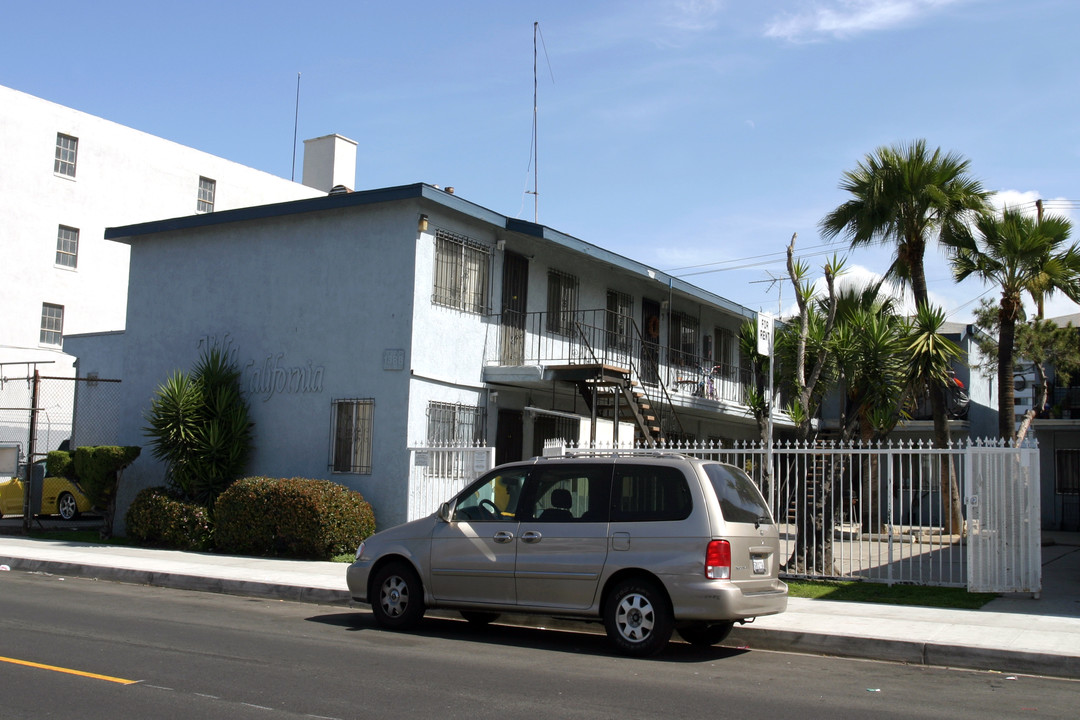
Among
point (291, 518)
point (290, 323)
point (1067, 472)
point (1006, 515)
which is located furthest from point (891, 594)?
point (1067, 472)

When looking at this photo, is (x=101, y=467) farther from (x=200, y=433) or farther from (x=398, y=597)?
(x=398, y=597)

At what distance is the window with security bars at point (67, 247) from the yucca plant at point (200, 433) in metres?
16.8

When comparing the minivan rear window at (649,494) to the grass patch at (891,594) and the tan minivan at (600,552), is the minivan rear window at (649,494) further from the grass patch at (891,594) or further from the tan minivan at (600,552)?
the grass patch at (891,594)

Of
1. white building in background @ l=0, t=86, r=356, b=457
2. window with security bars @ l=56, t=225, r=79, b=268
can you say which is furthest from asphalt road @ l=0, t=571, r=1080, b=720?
window with security bars @ l=56, t=225, r=79, b=268

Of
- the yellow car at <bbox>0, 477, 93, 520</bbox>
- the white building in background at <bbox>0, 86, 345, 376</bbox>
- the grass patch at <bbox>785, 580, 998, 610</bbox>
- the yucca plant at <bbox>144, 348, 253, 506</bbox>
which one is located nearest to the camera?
the grass patch at <bbox>785, 580, 998, 610</bbox>

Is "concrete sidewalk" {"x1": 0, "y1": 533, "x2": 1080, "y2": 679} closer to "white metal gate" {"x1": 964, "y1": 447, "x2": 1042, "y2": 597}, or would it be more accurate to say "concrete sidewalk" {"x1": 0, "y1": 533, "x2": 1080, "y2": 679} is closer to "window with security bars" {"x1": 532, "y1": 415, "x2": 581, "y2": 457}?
"white metal gate" {"x1": 964, "y1": 447, "x2": 1042, "y2": 597}

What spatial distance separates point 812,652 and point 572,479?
2851mm

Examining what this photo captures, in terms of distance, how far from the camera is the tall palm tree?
16.6 meters

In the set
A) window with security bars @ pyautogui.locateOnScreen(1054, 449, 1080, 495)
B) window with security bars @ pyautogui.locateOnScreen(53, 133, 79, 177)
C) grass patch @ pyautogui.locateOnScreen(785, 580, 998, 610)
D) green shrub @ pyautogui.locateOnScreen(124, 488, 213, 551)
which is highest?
A: window with security bars @ pyautogui.locateOnScreen(53, 133, 79, 177)

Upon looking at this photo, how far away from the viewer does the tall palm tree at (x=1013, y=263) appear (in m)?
16.6

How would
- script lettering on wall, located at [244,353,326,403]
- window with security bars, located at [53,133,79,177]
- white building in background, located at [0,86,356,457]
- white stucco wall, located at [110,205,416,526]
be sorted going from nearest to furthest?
white stucco wall, located at [110,205,416,526]
script lettering on wall, located at [244,353,326,403]
white building in background, located at [0,86,356,457]
window with security bars, located at [53,133,79,177]

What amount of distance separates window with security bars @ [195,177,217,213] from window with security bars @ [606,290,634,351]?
20691 millimetres

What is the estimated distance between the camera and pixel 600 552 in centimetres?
922

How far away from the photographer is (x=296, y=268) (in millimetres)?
19031
